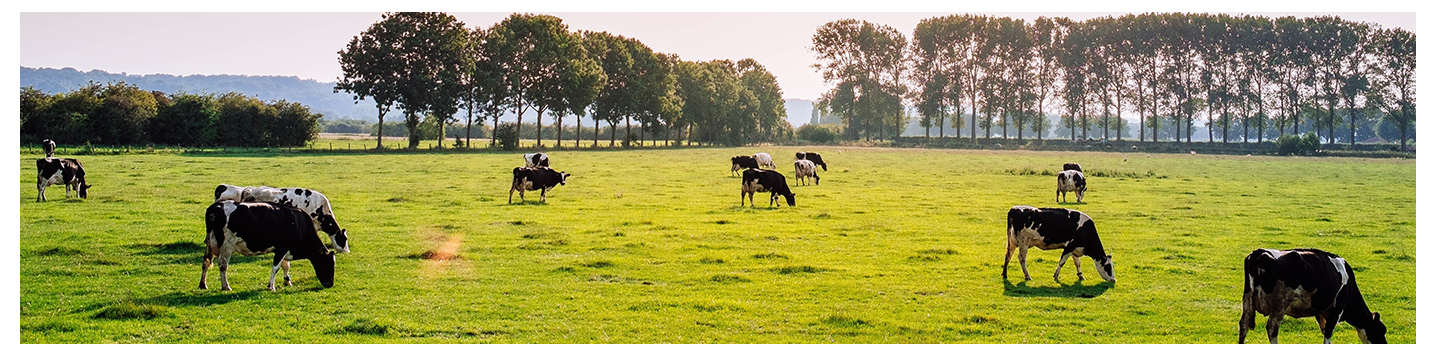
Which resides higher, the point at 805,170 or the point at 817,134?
the point at 817,134

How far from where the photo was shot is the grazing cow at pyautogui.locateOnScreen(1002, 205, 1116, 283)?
14.3 meters

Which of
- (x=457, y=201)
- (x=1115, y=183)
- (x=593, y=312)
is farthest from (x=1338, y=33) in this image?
(x=593, y=312)

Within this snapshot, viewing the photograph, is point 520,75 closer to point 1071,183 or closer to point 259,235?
point 1071,183

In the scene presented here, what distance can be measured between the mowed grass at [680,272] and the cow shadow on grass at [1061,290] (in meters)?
0.07

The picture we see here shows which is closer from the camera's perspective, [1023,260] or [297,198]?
[1023,260]

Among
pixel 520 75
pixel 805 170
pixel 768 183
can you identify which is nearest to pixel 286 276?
pixel 768 183

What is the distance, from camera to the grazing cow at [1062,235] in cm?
1429

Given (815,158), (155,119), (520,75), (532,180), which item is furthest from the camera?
(520,75)

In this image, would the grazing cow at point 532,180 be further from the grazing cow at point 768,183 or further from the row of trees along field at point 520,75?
the row of trees along field at point 520,75

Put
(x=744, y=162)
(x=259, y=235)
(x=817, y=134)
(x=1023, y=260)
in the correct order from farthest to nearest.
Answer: (x=817, y=134), (x=744, y=162), (x=1023, y=260), (x=259, y=235)

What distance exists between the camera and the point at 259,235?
12664 millimetres

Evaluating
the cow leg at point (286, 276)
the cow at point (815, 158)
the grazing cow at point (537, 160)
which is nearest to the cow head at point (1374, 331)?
the cow leg at point (286, 276)

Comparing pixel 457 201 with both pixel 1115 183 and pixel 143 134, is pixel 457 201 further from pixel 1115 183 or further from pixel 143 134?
pixel 143 134

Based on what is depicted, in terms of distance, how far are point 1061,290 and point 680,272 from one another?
5880 millimetres
